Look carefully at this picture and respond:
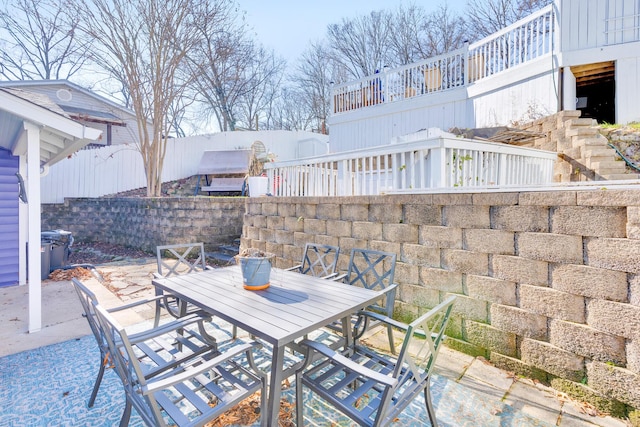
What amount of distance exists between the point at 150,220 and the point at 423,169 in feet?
22.0

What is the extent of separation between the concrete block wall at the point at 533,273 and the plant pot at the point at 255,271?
1.43 meters

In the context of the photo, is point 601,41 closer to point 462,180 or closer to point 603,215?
point 462,180

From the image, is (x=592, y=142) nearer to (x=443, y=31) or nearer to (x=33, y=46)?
(x=443, y=31)

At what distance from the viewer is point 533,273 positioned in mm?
2330

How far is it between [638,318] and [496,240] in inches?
35.9

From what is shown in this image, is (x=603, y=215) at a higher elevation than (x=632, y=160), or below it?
below

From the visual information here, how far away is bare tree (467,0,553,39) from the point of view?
14441mm

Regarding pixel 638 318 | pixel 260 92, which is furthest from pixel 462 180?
pixel 260 92

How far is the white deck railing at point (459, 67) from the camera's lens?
21.4 feet

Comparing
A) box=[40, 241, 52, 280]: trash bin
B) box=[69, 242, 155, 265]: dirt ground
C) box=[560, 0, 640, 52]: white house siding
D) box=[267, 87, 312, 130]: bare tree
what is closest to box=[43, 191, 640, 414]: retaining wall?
box=[40, 241, 52, 280]: trash bin

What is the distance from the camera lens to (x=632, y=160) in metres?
5.11

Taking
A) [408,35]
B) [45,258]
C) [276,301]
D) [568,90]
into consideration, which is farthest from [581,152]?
[408,35]

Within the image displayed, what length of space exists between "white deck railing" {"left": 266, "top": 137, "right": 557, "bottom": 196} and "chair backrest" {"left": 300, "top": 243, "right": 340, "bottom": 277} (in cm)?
77

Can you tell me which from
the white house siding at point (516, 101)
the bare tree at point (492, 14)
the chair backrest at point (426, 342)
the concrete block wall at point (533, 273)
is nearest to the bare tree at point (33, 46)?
the concrete block wall at point (533, 273)
